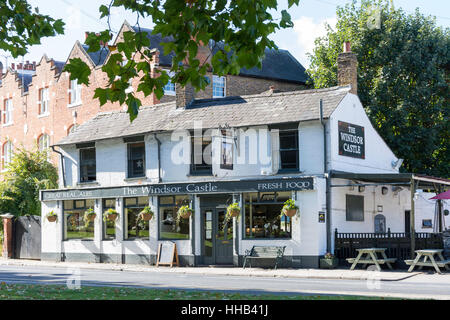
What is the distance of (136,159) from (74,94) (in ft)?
47.6

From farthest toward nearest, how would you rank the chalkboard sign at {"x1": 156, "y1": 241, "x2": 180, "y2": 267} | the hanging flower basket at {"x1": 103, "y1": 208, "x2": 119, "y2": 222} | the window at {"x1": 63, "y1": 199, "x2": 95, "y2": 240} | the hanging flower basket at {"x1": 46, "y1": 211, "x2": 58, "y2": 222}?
the hanging flower basket at {"x1": 46, "y1": 211, "x2": 58, "y2": 222}
the window at {"x1": 63, "y1": 199, "x2": 95, "y2": 240}
the hanging flower basket at {"x1": 103, "y1": 208, "x2": 119, "y2": 222}
the chalkboard sign at {"x1": 156, "y1": 241, "x2": 180, "y2": 267}

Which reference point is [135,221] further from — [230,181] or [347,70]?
[347,70]

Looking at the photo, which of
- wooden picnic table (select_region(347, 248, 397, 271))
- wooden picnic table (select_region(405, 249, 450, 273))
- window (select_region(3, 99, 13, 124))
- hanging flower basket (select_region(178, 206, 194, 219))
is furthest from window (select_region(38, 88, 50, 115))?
wooden picnic table (select_region(405, 249, 450, 273))

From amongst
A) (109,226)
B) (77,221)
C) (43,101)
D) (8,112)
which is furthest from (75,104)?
(109,226)

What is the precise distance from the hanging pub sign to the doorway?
537 cm

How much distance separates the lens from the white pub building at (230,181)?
26641 mm

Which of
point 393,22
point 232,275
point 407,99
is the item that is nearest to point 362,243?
point 232,275

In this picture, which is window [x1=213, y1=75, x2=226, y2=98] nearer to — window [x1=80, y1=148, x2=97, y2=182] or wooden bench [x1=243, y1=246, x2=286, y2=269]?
window [x1=80, y1=148, x2=97, y2=182]

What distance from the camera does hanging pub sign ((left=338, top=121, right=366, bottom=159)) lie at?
27.8 metres

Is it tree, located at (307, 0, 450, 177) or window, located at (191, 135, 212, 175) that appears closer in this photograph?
window, located at (191, 135, 212, 175)

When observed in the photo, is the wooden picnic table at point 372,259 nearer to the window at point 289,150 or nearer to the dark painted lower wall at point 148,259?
the dark painted lower wall at point 148,259

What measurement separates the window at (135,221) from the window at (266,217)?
16.3 feet

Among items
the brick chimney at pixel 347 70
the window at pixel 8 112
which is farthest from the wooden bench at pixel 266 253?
the window at pixel 8 112
